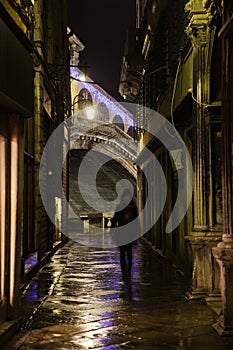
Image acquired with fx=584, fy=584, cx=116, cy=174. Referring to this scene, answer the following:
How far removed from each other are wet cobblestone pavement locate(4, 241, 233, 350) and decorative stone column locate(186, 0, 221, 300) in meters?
0.53

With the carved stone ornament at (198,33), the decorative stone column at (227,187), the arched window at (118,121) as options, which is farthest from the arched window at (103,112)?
the decorative stone column at (227,187)

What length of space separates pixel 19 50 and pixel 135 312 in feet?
14.3

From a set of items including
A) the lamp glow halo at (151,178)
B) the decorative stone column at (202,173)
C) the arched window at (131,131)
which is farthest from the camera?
the arched window at (131,131)

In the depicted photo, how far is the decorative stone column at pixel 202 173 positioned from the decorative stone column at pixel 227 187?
2.39m

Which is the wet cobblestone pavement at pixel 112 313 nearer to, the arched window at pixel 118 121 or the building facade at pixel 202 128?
the building facade at pixel 202 128

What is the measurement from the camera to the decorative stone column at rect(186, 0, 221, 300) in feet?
33.3

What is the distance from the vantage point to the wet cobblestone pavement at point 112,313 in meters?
7.19

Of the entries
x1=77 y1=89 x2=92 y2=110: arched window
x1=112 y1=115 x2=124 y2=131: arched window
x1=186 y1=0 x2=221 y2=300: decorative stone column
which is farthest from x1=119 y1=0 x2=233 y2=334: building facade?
x1=112 y1=115 x2=124 y2=131: arched window

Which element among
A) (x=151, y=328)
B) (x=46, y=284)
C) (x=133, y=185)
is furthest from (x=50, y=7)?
(x=133, y=185)

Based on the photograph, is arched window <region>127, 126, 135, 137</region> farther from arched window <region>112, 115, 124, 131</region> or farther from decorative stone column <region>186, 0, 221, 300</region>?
decorative stone column <region>186, 0, 221, 300</region>

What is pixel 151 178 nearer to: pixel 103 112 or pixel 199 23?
pixel 199 23

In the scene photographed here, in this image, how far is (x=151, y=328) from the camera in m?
7.97

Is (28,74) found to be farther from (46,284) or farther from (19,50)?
(46,284)

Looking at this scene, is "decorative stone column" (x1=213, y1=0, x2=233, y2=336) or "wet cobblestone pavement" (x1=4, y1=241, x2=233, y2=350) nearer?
"wet cobblestone pavement" (x1=4, y1=241, x2=233, y2=350)
